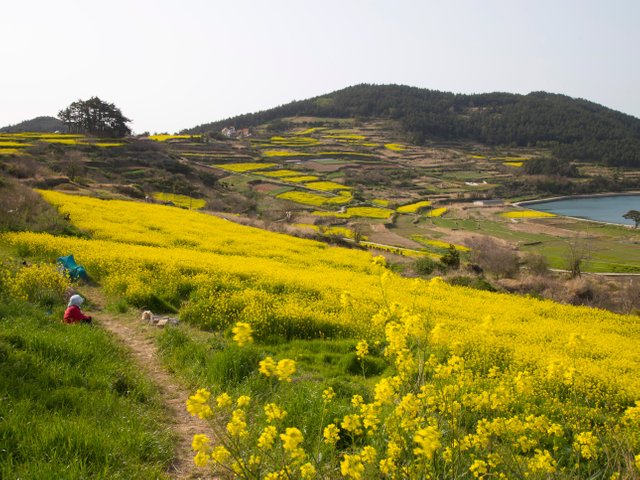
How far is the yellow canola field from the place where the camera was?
10.1 metres

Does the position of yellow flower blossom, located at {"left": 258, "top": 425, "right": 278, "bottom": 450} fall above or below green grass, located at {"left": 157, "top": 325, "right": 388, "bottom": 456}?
above

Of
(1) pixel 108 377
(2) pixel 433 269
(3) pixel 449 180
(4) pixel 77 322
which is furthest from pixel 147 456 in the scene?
(3) pixel 449 180

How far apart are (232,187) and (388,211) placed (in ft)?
80.1

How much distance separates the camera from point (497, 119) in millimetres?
163875

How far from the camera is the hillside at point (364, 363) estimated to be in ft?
12.0

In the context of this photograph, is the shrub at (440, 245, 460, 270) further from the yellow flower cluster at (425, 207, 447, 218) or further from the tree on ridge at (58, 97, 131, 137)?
the tree on ridge at (58, 97, 131, 137)

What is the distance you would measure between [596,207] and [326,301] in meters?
99.3

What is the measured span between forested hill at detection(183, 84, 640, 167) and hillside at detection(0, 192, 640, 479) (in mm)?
136073

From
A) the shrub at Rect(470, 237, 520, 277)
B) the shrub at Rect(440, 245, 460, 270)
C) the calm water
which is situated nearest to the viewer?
the shrub at Rect(440, 245, 460, 270)

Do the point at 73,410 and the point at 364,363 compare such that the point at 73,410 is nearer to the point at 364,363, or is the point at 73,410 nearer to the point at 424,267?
the point at 364,363

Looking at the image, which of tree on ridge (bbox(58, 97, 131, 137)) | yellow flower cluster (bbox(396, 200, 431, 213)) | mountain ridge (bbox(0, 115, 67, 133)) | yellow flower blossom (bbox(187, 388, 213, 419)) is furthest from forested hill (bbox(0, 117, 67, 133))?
yellow flower blossom (bbox(187, 388, 213, 419))

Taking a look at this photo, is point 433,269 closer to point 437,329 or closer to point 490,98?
point 437,329

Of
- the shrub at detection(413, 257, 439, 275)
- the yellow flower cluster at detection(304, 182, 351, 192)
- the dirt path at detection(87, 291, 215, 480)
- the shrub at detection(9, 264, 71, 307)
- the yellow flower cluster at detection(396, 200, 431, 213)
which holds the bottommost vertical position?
the shrub at detection(413, 257, 439, 275)

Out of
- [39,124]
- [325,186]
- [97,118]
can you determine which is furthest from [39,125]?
[325,186]
